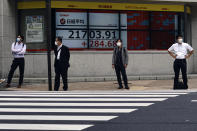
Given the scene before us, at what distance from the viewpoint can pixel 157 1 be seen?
20656 mm

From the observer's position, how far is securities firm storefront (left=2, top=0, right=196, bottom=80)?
63.5ft

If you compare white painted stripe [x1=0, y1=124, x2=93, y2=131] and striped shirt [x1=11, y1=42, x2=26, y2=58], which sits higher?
striped shirt [x1=11, y1=42, x2=26, y2=58]

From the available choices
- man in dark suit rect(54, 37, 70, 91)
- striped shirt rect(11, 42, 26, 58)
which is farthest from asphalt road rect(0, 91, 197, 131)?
striped shirt rect(11, 42, 26, 58)

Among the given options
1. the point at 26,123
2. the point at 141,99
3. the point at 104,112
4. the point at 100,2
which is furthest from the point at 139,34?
the point at 26,123

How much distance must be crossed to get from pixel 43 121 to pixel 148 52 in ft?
42.0

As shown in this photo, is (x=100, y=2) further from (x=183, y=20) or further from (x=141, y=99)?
(x=141, y=99)

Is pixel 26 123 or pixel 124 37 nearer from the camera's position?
pixel 26 123

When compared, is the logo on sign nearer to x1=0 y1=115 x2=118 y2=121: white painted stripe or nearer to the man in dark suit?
the man in dark suit

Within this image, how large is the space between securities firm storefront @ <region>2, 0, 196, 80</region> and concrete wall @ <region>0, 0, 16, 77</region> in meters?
0.38

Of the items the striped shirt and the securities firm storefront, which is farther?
the securities firm storefront

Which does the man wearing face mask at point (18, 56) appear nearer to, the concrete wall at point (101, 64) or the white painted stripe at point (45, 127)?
the concrete wall at point (101, 64)

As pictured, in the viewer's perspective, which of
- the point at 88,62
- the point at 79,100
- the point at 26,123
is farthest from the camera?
the point at 88,62

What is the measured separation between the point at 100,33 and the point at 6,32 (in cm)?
403

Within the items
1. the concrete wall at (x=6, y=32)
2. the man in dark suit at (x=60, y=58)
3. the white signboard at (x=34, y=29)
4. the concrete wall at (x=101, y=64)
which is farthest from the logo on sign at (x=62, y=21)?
the man in dark suit at (x=60, y=58)
